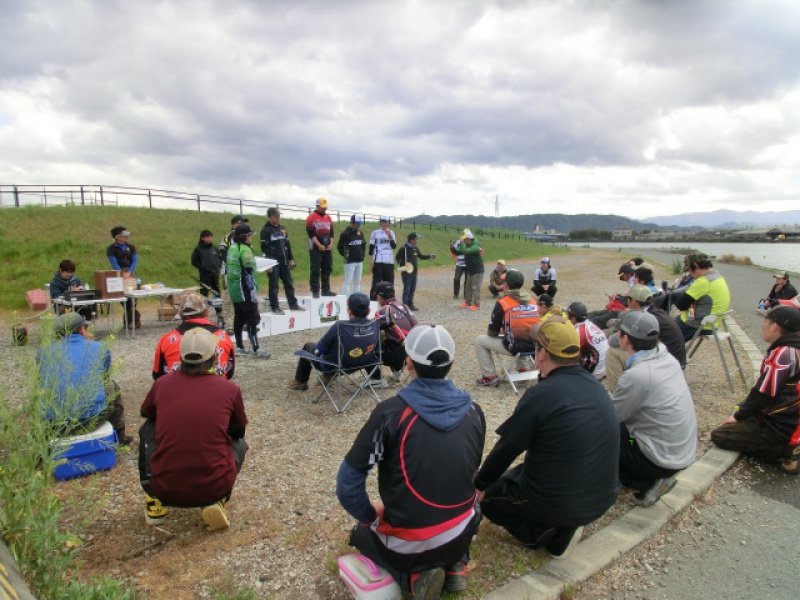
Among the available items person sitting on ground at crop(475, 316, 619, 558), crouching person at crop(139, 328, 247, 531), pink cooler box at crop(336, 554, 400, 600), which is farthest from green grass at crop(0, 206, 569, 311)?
person sitting on ground at crop(475, 316, 619, 558)

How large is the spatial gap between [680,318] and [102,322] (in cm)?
1107

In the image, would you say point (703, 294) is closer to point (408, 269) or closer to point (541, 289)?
point (541, 289)

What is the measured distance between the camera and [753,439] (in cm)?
418

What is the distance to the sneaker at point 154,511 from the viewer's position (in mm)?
3201

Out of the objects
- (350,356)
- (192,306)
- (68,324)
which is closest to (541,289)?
(350,356)

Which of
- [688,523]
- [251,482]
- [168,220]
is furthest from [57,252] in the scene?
[688,523]

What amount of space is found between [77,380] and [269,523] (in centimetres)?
171

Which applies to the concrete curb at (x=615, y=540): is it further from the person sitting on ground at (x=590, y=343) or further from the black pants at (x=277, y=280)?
the black pants at (x=277, y=280)

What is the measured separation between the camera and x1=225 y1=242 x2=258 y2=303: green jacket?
22.6 ft

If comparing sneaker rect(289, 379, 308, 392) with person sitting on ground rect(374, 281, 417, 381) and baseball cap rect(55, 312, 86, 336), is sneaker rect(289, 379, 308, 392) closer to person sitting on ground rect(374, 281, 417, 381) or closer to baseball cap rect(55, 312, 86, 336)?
person sitting on ground rect(374, 281, 417, 381)

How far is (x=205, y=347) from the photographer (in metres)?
2.94

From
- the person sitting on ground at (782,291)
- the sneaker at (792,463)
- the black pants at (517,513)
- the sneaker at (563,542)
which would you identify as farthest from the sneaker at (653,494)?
the person sitting on ground at (782,291)

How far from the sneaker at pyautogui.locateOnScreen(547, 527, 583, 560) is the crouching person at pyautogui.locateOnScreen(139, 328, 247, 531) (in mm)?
2043

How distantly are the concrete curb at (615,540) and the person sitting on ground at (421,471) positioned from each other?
0.48 meters
